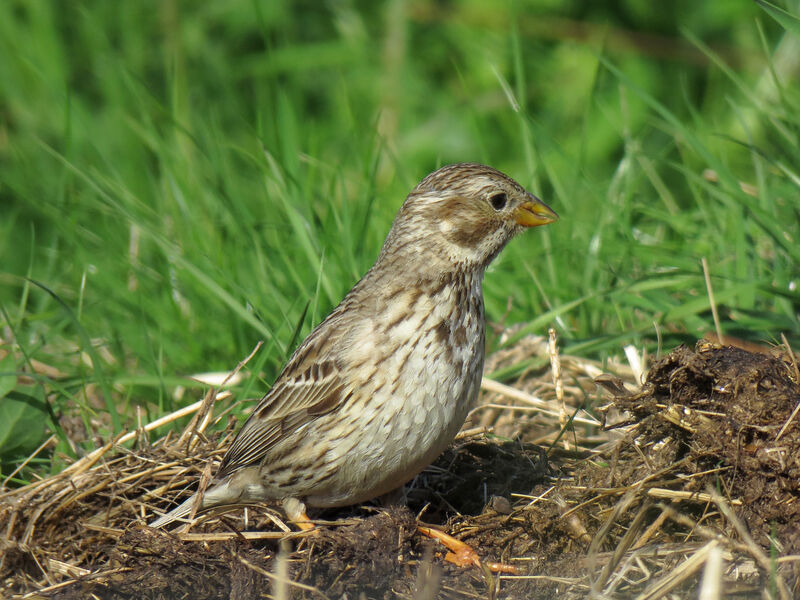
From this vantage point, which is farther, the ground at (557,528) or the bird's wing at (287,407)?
the bird's wing at (287,407)

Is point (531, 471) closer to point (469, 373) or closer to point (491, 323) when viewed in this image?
point (469, 373)

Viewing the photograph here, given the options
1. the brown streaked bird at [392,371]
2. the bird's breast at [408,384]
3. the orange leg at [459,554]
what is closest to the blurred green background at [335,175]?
the brown streaked bird at [392,371]

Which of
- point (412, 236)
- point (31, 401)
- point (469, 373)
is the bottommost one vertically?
point (31, 401)

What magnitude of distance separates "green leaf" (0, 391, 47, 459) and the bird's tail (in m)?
0.82

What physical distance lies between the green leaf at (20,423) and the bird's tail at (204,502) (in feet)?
2.68

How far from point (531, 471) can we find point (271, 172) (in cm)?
234

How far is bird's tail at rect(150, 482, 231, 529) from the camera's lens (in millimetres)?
4133

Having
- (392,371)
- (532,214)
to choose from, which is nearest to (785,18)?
(532,214)

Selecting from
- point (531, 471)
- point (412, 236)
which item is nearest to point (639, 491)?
point (531, 471)

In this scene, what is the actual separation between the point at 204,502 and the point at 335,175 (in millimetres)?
2244

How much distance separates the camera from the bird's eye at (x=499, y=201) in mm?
4332

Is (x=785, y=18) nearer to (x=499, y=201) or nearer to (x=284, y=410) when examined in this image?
(x=499, y=201)

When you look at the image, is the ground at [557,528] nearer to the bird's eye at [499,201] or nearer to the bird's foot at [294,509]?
the bird's foot at [294,509]

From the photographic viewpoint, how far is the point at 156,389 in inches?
208
